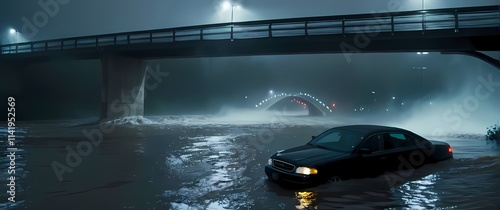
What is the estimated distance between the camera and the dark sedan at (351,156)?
7.47 metres

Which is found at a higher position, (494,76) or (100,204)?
(494,76)

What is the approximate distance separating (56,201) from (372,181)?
5.94m

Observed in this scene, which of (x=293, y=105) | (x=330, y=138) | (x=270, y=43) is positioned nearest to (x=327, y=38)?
(x=270, y=43)

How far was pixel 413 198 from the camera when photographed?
693cm

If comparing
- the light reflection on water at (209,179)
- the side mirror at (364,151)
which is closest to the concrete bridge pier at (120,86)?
the light reflection on water at (209,179)

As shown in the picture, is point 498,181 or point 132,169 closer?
point 498,181

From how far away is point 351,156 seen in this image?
305 inches

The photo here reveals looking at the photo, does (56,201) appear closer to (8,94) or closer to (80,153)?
(80,153)

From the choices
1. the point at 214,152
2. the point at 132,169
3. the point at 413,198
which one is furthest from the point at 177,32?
the point at 413,198

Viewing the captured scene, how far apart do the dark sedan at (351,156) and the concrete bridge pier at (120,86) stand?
2553 cm

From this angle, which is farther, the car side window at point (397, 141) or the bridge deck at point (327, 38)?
the bridge deck at point (327, 38)

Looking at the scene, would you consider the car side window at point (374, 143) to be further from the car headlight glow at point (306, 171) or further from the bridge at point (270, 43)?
the bridge at point (270, 43)

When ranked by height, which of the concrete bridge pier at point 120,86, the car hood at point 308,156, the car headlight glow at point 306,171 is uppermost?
the concrete bridge pier at point 120,86

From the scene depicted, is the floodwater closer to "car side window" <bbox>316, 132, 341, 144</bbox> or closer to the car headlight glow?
the car headlight glow
